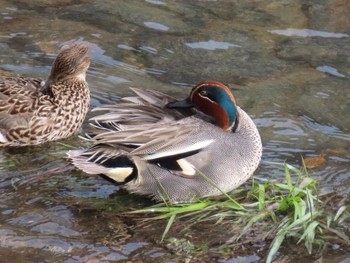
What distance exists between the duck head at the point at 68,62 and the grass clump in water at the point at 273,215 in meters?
2.01

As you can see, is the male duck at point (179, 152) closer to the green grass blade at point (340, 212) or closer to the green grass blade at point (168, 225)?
the green grass blade at point (168, 225)

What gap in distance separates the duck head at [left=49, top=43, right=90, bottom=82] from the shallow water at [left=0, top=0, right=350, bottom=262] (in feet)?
1.36

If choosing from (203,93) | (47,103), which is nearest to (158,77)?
(47,103)

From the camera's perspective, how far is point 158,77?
7.82 meters

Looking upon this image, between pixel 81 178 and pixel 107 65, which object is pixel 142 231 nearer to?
pixel 81 178

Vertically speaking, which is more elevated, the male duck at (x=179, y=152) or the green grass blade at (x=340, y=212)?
the male duck at (x=179, y=152)

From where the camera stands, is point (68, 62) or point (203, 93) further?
point (68, 62)

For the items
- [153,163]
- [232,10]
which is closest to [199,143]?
[153,163]

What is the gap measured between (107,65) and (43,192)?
2571mm

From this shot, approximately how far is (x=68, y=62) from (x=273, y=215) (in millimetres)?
2586

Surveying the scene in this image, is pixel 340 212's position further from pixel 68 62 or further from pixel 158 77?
pixel 158 77

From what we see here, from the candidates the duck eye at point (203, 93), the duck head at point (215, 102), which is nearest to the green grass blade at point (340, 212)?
the duck head at point (215, 102)

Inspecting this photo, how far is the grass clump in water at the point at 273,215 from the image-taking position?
200 inches

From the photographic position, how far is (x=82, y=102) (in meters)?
6.95
